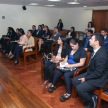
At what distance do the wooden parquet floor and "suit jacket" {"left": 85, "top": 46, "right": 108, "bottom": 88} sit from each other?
617mm

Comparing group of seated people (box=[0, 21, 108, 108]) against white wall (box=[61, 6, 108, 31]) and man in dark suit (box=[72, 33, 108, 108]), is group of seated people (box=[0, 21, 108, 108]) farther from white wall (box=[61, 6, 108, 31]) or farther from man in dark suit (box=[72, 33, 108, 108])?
white wall (box=[61, 6, 108, 31])

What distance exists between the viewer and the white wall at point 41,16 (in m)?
7.52

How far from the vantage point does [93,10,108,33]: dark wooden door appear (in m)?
7.86

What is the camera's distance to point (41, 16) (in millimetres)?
8875

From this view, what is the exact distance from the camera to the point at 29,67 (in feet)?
14.5

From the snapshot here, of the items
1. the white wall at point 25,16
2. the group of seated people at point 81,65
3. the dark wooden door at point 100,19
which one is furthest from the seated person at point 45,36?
the dark wooden door at point 100,19

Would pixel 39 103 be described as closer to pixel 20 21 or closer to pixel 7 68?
pixel 7 68

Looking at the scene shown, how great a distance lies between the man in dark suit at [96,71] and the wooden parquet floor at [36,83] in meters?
0.39

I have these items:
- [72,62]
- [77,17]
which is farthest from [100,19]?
[72,62]

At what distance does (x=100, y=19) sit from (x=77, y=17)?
68.9 inches

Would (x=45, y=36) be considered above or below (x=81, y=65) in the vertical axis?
above

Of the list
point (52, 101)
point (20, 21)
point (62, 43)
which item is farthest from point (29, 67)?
point (20, 21)

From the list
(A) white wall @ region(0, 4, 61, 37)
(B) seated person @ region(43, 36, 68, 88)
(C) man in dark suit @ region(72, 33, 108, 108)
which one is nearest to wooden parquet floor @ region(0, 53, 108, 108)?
(B) seated person @ region(43, 36, 68, 88)

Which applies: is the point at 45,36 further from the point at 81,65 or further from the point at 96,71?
the point at 96,71
